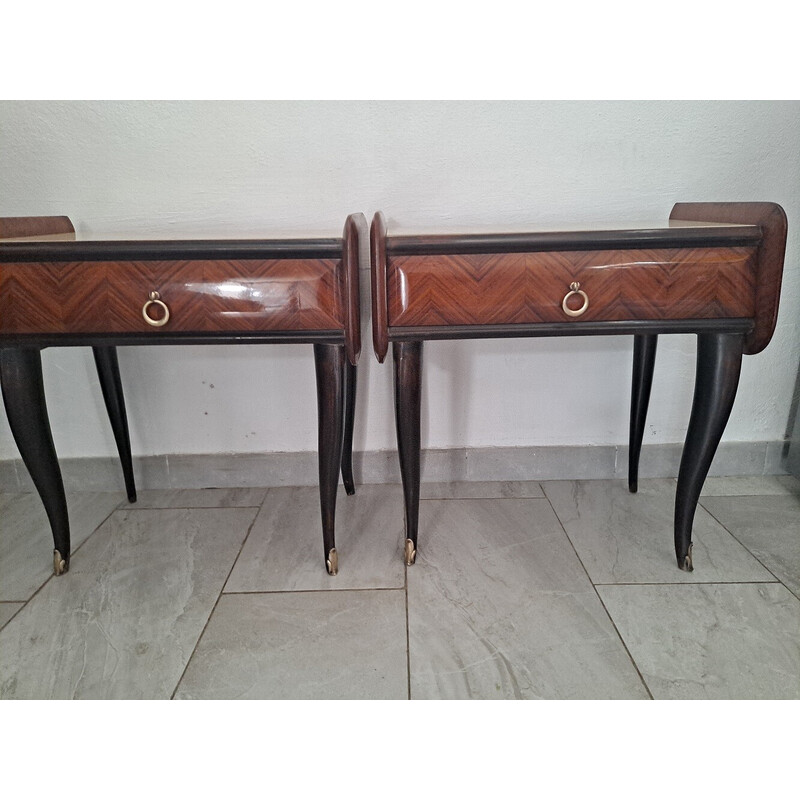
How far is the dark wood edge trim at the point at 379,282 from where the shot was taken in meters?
0.96

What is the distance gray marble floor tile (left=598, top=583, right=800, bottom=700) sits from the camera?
0.89 m

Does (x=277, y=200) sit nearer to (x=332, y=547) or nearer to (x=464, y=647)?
(x=332, y=547)

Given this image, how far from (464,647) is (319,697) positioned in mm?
252

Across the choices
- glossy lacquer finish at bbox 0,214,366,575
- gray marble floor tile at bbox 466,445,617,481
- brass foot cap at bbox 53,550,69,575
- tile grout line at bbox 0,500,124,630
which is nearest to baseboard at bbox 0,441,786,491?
gray marble floor tile at bbox 466,445,617,481

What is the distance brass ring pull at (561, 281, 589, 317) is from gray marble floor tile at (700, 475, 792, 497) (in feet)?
2.59

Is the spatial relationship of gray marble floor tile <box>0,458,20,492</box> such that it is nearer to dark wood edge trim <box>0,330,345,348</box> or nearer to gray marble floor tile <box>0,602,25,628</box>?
gray marble floor tile <box>0,602,25,628</box>

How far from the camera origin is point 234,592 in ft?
3.74

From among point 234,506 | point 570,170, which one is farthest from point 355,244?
point 234,506

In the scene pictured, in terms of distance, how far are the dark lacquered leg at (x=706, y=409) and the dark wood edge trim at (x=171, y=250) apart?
0.70m

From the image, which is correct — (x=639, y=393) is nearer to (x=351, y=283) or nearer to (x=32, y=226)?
(x=351, y=283)

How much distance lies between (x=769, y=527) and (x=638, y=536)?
319mm

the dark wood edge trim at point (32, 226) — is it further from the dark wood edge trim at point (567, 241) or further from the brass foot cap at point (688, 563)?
the brass foot cap at point (688, 563)

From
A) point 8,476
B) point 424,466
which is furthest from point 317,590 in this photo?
point 8,476

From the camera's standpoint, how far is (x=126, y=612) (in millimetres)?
1084
